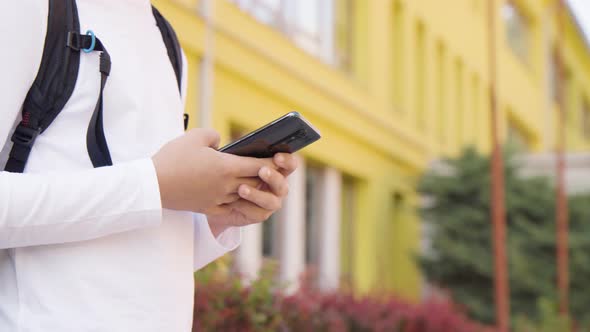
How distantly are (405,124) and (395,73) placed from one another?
0.94 metres

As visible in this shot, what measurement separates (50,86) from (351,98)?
574 inches

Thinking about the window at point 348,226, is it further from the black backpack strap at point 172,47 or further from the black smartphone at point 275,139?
the black smartphone at point 275,139

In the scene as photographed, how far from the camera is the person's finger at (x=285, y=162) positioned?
1790 millimetres

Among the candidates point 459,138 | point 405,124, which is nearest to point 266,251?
point 405,124

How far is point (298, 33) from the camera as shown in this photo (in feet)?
47.5

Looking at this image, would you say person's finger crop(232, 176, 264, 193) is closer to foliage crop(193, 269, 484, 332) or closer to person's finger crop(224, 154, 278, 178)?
person's finger crop(224, 154, 278, 178)

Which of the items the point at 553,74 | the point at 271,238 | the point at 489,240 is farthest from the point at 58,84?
the point at 553,74

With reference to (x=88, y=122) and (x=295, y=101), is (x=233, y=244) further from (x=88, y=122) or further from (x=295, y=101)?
(x=295, y=101)

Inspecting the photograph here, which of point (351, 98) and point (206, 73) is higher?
point (351, 98)

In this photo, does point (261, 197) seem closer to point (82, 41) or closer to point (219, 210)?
point (219, 210)

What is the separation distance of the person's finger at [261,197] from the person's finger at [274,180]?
0.4 inches

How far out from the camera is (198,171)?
65.2 inches

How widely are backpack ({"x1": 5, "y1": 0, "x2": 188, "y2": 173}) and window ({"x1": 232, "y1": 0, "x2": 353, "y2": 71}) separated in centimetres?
1083

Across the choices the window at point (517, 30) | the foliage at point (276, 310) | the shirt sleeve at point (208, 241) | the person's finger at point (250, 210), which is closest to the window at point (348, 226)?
the foliage at point (276, 310)
